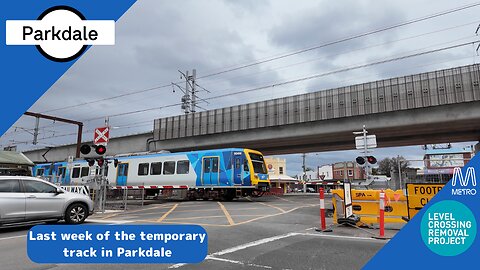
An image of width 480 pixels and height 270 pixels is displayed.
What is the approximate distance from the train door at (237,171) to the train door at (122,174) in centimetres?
962

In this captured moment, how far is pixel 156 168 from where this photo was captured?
23.6 metres

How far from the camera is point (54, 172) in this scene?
31031 millimetres

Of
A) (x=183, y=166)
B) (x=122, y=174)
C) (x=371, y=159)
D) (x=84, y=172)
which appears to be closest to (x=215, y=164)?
(x=183, y=166)

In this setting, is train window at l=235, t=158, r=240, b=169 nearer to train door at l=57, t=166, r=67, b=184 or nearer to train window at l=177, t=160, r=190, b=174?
train window at l=177, t=160, r=190, b=174

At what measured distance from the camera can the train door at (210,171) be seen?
68.3 ft

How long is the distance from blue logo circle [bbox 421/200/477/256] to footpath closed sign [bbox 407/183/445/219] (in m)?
2.34

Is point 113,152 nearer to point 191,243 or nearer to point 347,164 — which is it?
point 191,243

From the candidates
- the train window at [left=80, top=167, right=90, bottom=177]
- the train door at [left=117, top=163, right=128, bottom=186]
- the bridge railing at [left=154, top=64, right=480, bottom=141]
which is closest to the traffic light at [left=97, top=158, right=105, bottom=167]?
the train door at [left=117, top=163, right=128, bottom=186]

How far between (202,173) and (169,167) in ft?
9.48

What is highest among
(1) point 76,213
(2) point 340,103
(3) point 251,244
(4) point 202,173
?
(2) point 340,103

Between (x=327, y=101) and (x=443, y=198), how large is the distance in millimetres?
18828

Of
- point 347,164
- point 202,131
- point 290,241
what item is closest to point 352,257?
point 290,241

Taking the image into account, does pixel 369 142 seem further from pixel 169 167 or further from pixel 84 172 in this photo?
pixel 84 172

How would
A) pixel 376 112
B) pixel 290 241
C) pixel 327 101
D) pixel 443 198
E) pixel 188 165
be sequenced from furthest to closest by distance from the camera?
pixel 327 101
pixel 376 112
pixel 188 165
pixel 443 198
pixel 290 241
